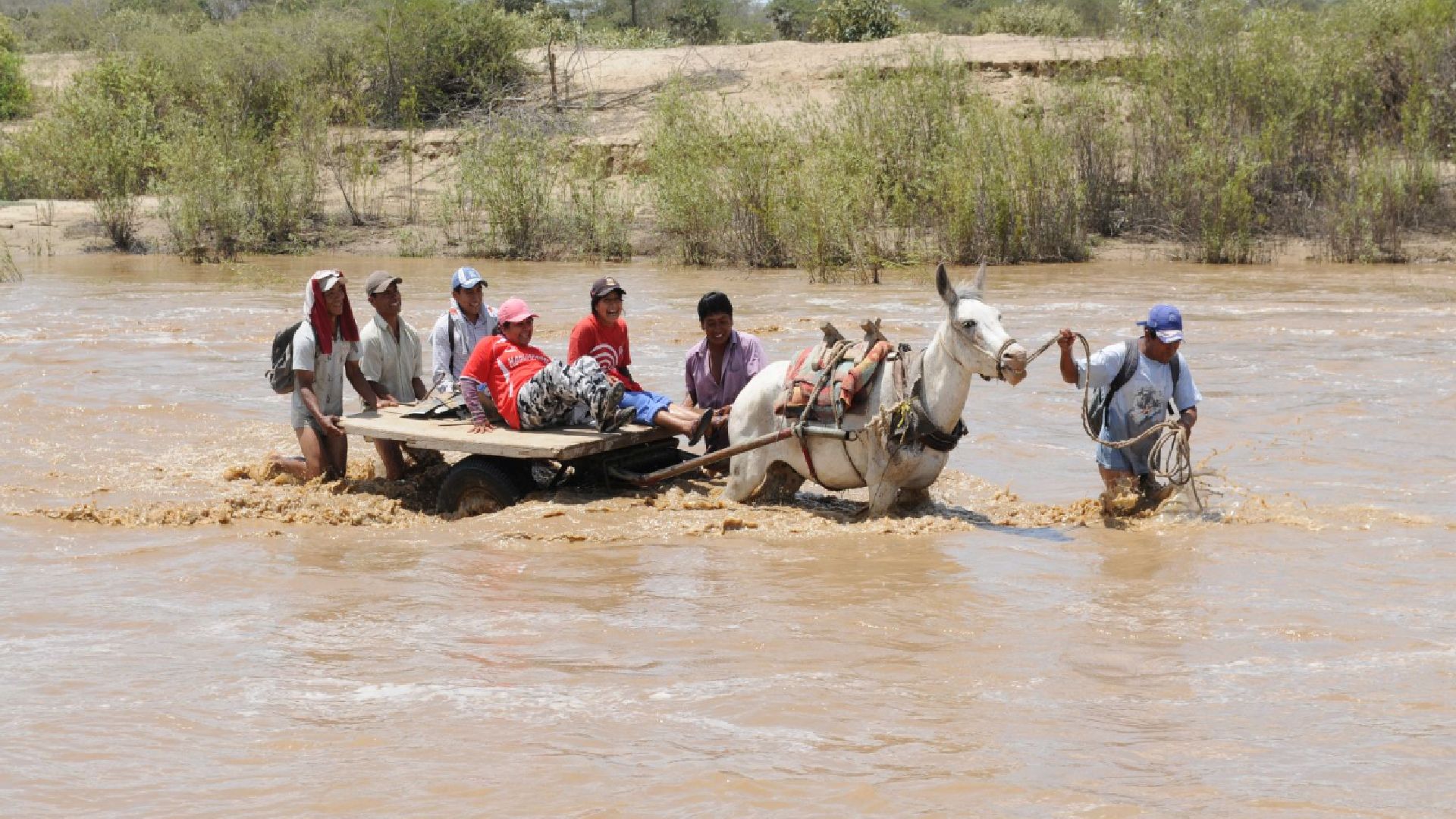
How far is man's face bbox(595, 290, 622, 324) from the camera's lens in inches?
348

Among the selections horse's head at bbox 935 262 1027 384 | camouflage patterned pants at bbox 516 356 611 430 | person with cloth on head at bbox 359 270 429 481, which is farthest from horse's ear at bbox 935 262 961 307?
person with cloth on head at bbox 359 270 429 481

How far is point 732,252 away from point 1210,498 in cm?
1547

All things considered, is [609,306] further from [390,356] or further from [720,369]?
[390,356]

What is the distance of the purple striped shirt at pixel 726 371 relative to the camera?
8.98 meters

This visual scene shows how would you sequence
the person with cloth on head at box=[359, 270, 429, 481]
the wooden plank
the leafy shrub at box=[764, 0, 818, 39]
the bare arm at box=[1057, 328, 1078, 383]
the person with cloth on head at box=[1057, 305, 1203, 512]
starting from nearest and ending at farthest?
the bare arm at box=[1057, 328, 1078, 383]
the person with cloth on head at box=[1057, 305, 1203, 512]
the wooden plank
the person with cloth on head at box=[359, 270, 429, 481]
the leafy shrub at box=[764, 0, 818, 39]

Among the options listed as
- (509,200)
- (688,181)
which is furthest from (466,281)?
(509,200)

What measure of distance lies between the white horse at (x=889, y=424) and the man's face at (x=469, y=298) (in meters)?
1.95

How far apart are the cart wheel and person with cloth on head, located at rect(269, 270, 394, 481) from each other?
3.09ft

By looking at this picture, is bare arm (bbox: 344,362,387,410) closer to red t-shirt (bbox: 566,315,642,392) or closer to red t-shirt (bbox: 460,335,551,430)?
red t-shirt (bbox: 460,335,551,430)

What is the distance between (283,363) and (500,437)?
198cm

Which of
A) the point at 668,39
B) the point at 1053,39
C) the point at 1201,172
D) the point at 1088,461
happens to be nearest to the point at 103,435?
the point at 1088,461

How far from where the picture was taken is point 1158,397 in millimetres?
7957

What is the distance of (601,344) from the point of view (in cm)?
898

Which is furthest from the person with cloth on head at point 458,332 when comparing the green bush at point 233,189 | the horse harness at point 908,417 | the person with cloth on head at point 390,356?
the green bush at point 233,189
